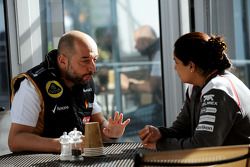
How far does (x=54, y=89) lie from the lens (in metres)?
2.97

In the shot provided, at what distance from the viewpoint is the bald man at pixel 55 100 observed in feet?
9.45

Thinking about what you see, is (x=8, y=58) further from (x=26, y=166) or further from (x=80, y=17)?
(x=26, y=166)

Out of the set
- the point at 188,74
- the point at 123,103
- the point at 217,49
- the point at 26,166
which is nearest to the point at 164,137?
the point at 188,74

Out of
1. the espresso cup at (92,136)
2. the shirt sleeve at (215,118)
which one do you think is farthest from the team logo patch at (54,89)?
the shirt sleeve at (215,118)

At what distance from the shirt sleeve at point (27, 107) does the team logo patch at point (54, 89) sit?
7cm

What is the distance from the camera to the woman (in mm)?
2418

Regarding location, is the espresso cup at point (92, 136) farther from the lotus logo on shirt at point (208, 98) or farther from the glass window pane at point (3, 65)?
the glass window pane at point (3, 65)

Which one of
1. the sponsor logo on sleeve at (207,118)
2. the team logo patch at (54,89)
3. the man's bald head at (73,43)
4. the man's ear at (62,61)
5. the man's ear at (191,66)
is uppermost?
the man's bald head at (73,43)

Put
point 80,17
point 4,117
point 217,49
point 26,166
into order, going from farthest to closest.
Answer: point 80,17, point 4,117, point 217,49, point 26,166

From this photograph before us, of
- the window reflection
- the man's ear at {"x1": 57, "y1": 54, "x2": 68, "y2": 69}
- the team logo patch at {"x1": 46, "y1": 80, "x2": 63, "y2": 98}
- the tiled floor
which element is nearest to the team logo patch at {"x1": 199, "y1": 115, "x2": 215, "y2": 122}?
the team logo patch at {"x1": 46, "y1": 80, "x2": 63, "y2": 98}

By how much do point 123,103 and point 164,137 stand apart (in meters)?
1.58

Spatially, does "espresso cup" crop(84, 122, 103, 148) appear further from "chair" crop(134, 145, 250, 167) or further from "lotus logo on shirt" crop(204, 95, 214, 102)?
"chair" crop(134, 145, 250, 167)

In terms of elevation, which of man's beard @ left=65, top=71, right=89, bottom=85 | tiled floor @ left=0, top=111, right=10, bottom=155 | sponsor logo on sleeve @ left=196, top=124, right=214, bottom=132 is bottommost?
tiled floor @ left=0, top=111, right=10, bottom=155

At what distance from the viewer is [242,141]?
8.29 ft
